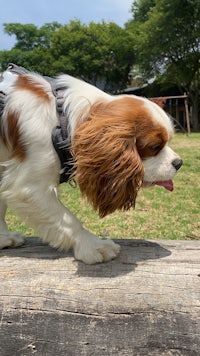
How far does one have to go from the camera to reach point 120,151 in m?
2.09

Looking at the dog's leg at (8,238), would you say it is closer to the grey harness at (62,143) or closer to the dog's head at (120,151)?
the grey harness at (62,143)

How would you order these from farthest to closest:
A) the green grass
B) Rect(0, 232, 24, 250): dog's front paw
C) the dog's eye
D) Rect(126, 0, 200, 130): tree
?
Rect(126, 0, 200, 130): tree → the green grass → Rect(0, 232, 24, 250): dog's front paw → the dog's eye

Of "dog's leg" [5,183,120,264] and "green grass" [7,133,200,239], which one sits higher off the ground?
"dog's leg" [5,183,120,264]

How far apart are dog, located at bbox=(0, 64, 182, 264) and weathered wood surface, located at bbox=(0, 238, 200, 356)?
0.21m

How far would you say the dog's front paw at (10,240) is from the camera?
8.51 feet

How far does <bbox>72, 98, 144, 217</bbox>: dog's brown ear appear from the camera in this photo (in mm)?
2084

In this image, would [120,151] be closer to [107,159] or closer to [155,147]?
[107,159]

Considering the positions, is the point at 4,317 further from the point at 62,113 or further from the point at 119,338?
the point at 62,113

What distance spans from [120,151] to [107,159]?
0.24 ft

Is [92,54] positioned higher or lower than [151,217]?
higher

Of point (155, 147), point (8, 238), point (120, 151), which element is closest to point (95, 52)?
point (8, 238)

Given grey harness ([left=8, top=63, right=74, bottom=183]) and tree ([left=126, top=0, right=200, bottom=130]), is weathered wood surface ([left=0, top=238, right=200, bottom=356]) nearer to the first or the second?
grey harness ([left=8, top=63, right=74, bottom=183])

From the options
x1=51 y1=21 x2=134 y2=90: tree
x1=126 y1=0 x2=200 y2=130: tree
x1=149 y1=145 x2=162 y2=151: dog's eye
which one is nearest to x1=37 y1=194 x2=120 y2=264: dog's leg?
x1=149 y1=145 x2=162 y2=151: dog's eye

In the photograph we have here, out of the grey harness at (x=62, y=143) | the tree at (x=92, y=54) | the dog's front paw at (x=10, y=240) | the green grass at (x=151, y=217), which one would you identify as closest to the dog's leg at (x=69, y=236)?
the grey harness at (x=62, y=143)
